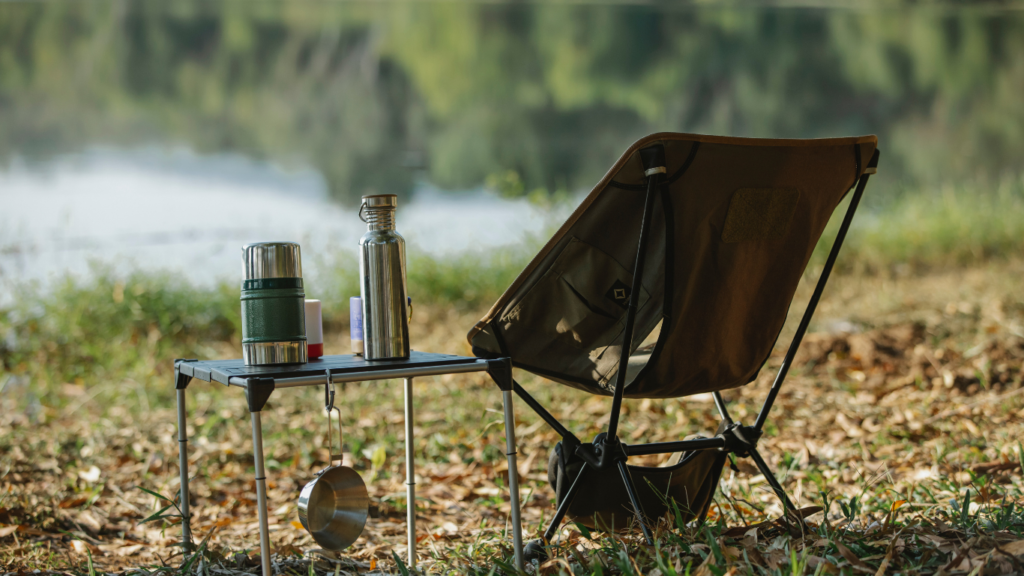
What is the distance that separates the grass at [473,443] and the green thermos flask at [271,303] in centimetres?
54

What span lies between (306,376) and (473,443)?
1546 millimetres

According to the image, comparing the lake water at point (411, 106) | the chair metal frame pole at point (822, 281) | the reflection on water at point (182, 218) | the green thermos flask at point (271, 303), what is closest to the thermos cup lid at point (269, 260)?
the green thermos flask at point (271, 303)

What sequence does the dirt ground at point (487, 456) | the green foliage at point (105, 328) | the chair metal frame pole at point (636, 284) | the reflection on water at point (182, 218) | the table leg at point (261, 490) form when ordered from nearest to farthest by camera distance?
the table leg at point (261, 490)
the chair metal frame pole at point (636, 284)
the dirt ground at point (487, 456)
the green foliage at point (105, 328)
the reflection on water at point (182, 218)

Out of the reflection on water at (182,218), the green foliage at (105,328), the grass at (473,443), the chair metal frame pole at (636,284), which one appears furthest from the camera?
the reflection on water at (182,218)

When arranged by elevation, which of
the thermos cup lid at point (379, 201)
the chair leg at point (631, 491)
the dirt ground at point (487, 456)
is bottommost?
the dirt ground at point (487, 456)

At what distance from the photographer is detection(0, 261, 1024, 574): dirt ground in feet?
6.03

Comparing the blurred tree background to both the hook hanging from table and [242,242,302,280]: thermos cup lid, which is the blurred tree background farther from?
the hook hanging from table

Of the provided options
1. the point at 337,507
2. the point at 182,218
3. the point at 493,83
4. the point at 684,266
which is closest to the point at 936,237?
the point at 493,83

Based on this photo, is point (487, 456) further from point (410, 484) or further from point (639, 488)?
point (639, 488)

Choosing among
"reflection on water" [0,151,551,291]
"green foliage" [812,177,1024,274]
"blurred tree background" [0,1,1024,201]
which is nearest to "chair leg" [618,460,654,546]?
"reflection on water" [0,151,551,291]

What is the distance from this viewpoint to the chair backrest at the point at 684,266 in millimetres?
1458

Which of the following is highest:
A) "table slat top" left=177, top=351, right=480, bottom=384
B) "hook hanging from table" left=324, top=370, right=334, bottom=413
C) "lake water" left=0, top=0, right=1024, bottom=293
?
"lake water" left=0, top=0, right=1024, bottom=293

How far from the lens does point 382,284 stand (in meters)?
1.49

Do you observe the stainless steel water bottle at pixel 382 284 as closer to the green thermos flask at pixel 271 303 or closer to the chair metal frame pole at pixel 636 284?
the green thermos flask at pixel 271 303
